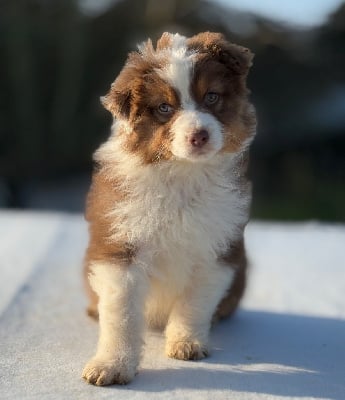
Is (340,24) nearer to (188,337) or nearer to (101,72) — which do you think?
(101,72)

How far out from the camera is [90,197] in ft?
11.0

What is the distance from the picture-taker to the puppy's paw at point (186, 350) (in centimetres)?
314

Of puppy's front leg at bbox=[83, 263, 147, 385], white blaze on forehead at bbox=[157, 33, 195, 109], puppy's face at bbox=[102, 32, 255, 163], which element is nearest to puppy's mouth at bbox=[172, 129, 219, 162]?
puppy's face at bbox=[102, 32, 255, 163]

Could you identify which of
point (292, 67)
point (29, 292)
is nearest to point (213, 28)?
point (292, 67)

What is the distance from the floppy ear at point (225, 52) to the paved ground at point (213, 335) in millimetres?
1244

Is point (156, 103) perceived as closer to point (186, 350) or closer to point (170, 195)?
point (170, 195)

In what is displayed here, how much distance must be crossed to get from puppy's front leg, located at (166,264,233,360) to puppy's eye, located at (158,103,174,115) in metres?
0.71

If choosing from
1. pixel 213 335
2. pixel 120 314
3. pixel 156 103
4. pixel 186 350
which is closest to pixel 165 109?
pixel 156 103

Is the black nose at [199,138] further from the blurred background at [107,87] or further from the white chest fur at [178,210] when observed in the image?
the blurred background at [107,87]

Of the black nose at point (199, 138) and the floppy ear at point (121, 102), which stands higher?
the floppy ear at point (121, 102)

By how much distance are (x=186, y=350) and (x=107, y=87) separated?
9866 millimetres

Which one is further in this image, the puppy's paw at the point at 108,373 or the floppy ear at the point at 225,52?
the floppy ear at the point at 225,52

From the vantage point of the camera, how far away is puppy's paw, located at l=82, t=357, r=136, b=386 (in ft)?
9.23

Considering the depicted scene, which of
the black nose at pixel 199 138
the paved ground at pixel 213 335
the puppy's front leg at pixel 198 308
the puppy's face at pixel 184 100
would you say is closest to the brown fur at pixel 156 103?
the puppy's face at pixel 184 100
